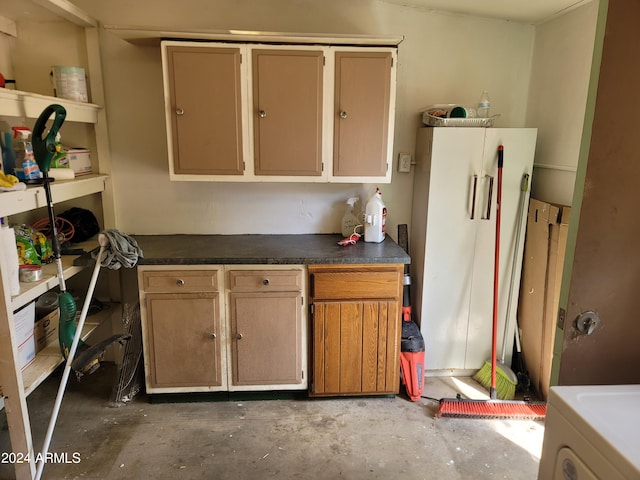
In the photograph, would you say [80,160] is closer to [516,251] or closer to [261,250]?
[261,250]

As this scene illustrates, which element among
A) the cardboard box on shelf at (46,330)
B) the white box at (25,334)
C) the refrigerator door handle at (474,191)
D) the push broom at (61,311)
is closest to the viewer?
the push broom at (61,311)

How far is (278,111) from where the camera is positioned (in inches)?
91.9

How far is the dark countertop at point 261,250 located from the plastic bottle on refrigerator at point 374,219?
50mm

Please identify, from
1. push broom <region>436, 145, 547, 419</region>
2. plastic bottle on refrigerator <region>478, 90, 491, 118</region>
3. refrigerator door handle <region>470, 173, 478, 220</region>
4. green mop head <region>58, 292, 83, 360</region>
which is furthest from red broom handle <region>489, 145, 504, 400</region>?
green mop head <region>58, 292, 83, 360</region>

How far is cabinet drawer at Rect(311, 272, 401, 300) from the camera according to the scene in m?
2.29

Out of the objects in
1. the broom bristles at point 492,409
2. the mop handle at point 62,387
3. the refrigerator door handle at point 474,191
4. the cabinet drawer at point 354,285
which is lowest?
the broom bristles at point 492,409

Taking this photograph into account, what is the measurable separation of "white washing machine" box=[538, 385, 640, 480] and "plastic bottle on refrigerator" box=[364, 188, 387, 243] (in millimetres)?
1469

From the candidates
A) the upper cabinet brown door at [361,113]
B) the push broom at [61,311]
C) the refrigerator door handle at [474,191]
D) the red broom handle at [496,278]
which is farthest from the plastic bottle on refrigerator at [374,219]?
the push broom at [61,311]

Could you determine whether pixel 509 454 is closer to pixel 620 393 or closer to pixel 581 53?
pixel 620 393

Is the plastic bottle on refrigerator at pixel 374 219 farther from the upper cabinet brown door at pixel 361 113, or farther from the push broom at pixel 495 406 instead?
the push broom at pixel 495 406

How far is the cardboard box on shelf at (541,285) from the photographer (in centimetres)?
231

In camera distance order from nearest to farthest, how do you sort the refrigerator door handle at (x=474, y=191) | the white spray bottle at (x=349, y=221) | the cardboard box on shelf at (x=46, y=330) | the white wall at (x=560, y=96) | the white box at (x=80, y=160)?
the cardboard box on shelf at (x=46, y=330)
the white wall at (x=560, y=96)
the white box at (x=80, y=160)
the refrigerator door handle at (x=474, y=191)
the white spray bottle at (x=349, y=221)

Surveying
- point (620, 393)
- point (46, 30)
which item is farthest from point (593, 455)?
point (46, 30)

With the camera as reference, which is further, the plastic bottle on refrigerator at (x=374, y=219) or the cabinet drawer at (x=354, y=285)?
the plastic bottle on refrigerator at (x=374, y=219)
